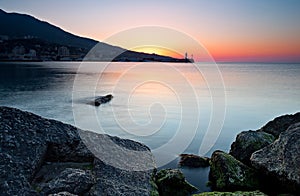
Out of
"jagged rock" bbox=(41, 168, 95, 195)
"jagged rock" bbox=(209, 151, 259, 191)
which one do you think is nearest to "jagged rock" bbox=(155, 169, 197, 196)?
"jagged rock" bbox=(209, 151, 259, 191)

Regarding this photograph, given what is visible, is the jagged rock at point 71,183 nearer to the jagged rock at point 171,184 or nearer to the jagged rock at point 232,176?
the jagged rock at point 171,184

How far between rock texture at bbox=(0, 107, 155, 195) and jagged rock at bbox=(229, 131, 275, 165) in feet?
13.6

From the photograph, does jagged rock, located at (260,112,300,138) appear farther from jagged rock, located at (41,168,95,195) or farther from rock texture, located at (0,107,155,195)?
jagged rock, located at (41,168,95,195)

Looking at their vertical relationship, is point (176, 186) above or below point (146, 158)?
below

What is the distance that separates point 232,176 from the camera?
8984 millimetres

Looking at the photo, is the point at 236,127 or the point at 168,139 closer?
the point at 168,139

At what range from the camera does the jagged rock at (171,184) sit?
8617 mm

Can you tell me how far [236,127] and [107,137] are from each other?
16.7 m

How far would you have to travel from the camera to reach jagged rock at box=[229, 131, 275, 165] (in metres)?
10.8

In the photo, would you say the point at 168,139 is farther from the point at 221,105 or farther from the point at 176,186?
the point at 221,105

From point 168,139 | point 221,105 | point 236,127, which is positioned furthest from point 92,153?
point 221,105

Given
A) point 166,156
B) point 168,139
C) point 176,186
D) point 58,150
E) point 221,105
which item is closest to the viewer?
point 58,150

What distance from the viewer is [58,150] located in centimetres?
775

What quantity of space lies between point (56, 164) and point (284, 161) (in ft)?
21.1
